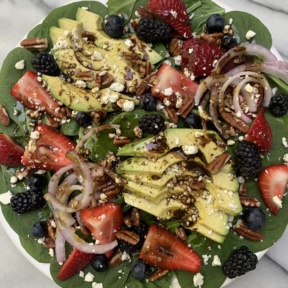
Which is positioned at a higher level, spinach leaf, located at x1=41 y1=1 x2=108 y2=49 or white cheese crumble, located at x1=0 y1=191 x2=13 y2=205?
spinach leaf, located at x1=41 y1=1 x2=108 y2=49

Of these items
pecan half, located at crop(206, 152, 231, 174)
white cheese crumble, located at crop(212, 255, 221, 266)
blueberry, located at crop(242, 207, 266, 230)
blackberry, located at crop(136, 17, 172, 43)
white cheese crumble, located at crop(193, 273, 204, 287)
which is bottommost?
white cheese crumble, located at crop(193, 273, 204, 287)

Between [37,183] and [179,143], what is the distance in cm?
64

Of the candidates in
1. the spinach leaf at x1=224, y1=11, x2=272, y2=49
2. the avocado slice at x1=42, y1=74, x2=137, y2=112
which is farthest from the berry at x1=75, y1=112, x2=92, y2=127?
the spinach leaf at x1=224, y1=11, x2=272, y2=49

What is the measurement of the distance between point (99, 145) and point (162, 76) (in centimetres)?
37

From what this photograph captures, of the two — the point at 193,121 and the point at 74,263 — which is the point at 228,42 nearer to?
the point at 193,121

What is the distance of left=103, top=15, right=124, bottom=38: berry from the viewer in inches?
93.2

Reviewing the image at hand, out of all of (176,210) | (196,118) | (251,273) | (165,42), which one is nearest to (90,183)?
(176,210)

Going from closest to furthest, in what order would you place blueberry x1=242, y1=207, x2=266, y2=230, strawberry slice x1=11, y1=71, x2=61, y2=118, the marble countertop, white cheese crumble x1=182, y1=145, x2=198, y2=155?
1. white cheese crumble x1=182, y1=145, x2=198, y2=155
2. blueberry x1=242, y1=207, x2=266, y2=230
3. strawberry slice x1=11, y1=71, x2=61, y2=118
4. the marble countertop

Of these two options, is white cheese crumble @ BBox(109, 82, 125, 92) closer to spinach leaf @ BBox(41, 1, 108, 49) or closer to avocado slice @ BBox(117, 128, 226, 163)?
avocado slice @ BBox(117, 128, 226, 163)

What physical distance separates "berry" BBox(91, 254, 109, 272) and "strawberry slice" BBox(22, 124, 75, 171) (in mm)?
407

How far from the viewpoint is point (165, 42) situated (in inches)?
95.0

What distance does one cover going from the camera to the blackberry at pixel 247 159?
2199 mm

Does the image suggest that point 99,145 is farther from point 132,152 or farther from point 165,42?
point 165,42

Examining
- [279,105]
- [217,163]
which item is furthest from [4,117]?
[279,105]
